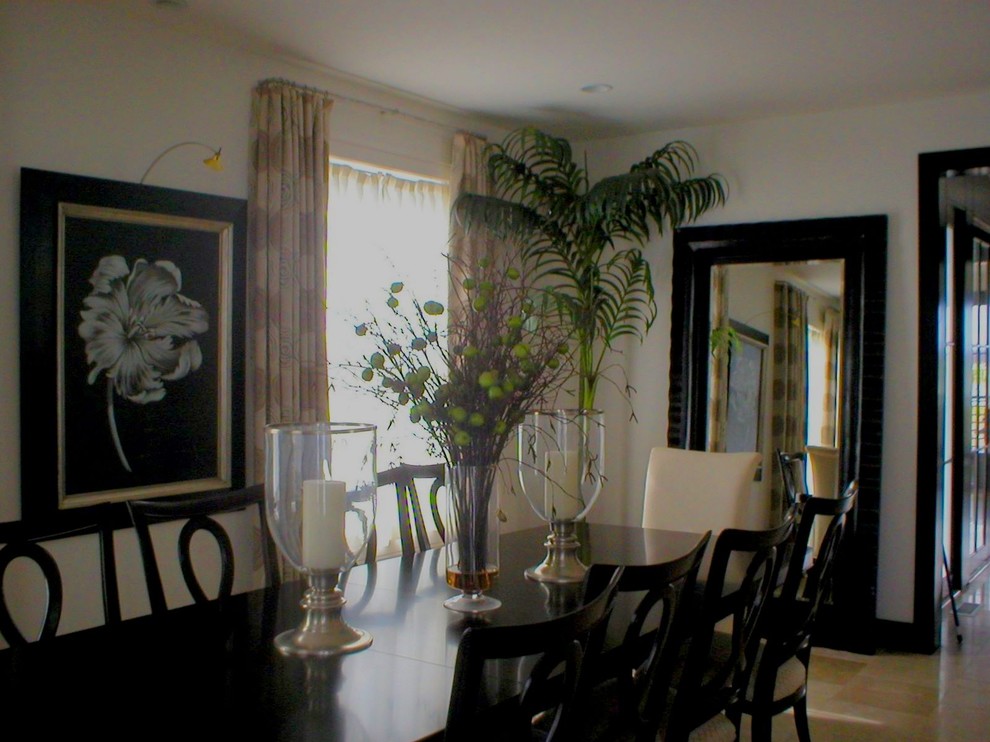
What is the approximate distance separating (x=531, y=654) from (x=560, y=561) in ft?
4.49

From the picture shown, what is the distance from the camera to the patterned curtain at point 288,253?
13.7 feet

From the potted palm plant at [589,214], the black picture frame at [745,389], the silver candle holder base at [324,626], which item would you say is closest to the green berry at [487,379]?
the silver candle holder base at [324,626]

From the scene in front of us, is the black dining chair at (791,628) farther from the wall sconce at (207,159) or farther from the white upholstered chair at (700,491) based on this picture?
the wall sconce at (207,159)

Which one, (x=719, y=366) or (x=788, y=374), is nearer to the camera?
(x=788, y=374)

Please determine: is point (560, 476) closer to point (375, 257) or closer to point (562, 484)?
point (562, 484)

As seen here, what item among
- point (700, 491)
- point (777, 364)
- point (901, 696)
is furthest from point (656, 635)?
point (777, 364)

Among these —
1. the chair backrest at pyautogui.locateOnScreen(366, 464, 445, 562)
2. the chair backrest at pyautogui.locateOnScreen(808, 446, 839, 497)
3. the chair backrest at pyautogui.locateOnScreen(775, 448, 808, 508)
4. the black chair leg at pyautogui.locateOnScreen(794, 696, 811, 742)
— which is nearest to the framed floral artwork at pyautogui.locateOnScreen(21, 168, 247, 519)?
the chair backrest at pyautogui.locateOnScreen(366, 464, 445, 562)

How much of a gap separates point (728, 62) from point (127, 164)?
2493mm

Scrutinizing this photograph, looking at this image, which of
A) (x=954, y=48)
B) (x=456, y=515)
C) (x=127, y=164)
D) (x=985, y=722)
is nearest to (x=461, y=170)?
(x=127, y=164)

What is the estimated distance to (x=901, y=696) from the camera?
424 centimetres

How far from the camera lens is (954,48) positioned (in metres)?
4.01

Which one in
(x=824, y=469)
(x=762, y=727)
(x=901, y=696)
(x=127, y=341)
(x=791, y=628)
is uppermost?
(x=127, y=341)

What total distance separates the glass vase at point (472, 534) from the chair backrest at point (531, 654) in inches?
27.9

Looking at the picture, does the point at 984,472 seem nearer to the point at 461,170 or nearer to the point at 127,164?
the point at 461,170
